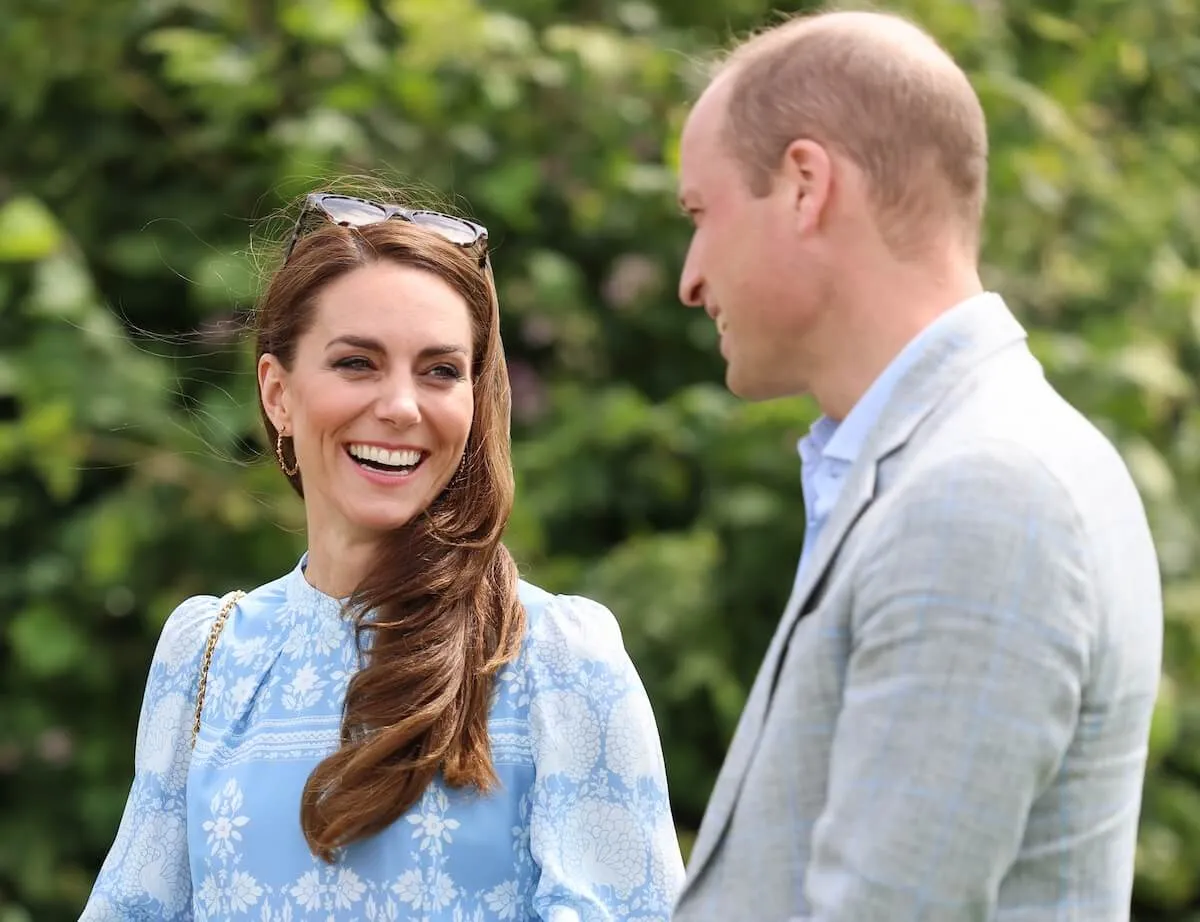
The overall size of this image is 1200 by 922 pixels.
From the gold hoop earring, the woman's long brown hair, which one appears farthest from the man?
the gold hoop earring

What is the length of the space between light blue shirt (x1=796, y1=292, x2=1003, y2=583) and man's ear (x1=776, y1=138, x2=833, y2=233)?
0.15 m

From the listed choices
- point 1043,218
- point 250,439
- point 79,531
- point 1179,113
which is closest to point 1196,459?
point 1043,218

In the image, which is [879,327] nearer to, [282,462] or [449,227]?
[449,227]

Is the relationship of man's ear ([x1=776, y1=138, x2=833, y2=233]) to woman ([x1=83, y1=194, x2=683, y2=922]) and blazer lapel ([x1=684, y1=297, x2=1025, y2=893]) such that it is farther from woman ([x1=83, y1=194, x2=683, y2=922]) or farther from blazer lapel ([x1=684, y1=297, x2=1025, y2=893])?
woman ([x1=83, y1=194, x2=683, y2=922])

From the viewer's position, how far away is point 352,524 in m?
2.46

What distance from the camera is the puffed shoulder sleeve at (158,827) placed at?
8.07ft

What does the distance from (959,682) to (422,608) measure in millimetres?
1015

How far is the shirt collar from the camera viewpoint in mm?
1759

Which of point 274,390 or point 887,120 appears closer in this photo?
point 887,120

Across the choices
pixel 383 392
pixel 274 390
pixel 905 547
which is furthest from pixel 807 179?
pixel 274 390

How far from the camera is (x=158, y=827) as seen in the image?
2.46m

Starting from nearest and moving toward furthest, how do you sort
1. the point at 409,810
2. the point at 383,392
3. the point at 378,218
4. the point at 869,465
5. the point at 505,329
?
1. the point at 869,465
2. the point at 409,810
3. the point at 383,392
4. the point at 378,218
5. the point at 505,329

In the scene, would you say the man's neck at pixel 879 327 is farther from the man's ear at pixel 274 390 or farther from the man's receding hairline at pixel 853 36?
the man's ear at pixel 274 390

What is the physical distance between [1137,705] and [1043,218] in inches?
155
